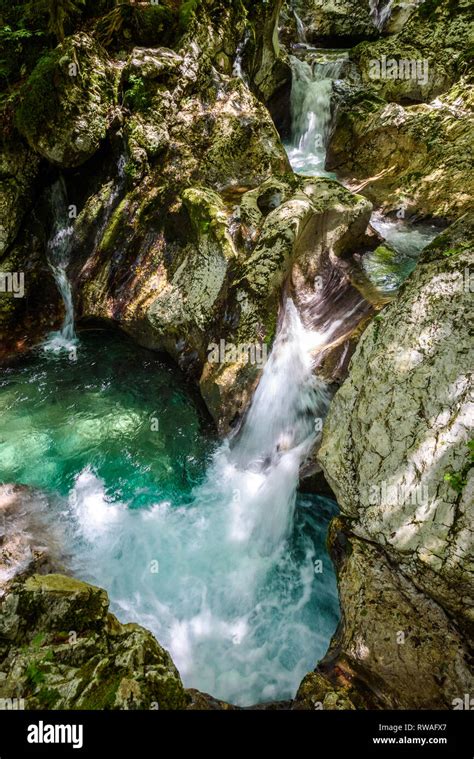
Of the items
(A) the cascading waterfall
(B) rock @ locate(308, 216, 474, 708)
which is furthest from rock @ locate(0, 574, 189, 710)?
(B) rock @ locate(308, 216, 474, 708)

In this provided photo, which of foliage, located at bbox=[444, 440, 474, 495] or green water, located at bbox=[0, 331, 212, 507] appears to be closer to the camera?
foliage, located at bbox=[444, 440, 474, 495]

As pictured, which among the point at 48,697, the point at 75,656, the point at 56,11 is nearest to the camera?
→ the point at 48,697

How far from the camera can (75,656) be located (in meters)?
3.47

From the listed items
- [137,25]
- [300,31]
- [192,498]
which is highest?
[300,31]

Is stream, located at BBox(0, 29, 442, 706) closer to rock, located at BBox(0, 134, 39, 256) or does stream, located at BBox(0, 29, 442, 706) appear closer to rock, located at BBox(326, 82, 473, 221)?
rock, located at BBox(326, 82, 473, 221)

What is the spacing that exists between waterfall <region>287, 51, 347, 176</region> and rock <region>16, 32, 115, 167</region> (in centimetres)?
701

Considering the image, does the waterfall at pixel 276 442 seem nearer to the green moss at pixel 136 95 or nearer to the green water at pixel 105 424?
the green water at pixel 105 424

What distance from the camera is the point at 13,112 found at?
9211 mm

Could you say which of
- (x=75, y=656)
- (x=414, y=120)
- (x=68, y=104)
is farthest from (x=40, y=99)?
(x=75, y=656)

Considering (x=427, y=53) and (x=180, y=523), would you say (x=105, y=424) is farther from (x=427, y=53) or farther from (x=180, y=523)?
(x=427, y=53)

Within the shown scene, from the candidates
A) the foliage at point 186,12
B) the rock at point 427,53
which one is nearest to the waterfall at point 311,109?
the rock at point 427,53

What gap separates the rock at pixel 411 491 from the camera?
3514mm

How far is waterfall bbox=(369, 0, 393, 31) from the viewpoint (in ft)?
51.5

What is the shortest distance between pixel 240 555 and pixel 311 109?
15.1 metres
